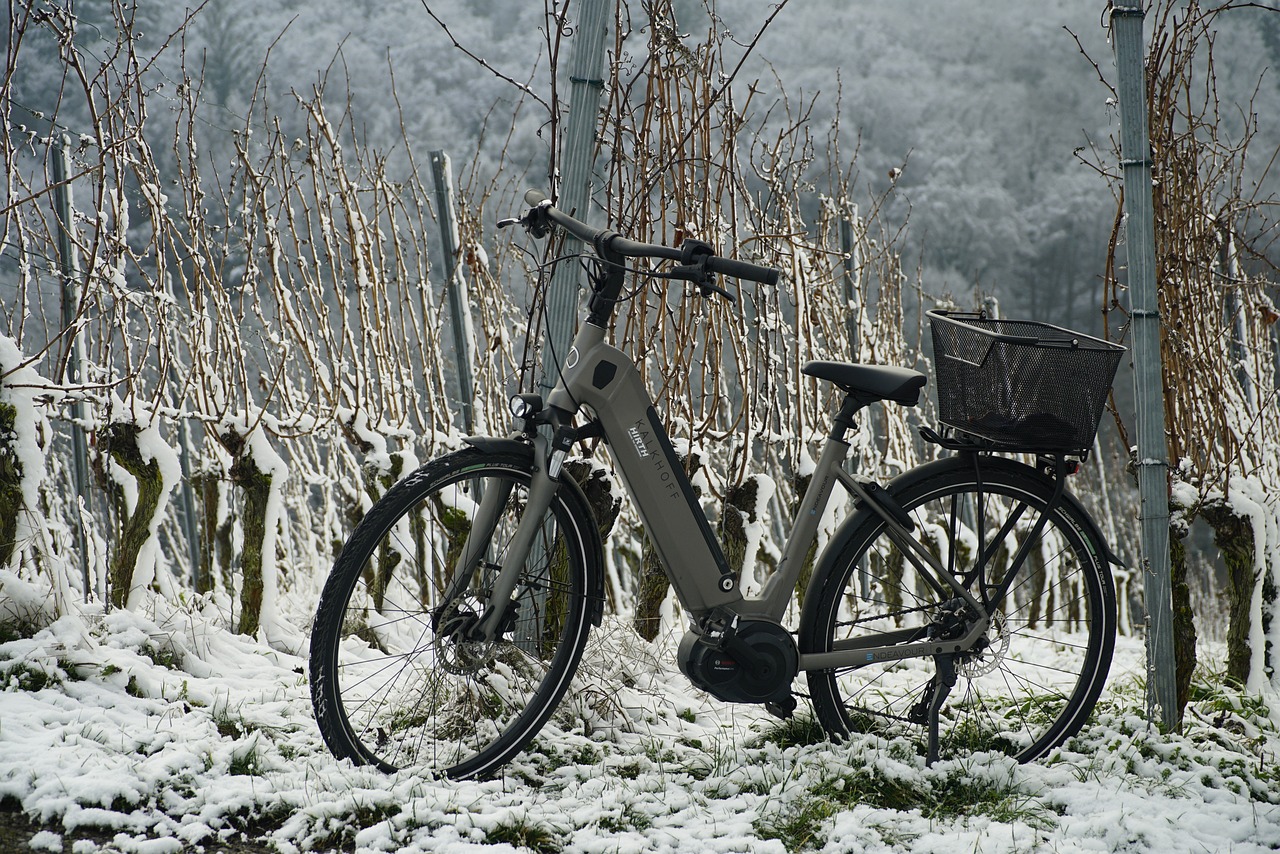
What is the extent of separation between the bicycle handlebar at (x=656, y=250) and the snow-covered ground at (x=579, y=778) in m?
1.03

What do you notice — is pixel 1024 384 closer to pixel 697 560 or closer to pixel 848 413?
pixel 848 413

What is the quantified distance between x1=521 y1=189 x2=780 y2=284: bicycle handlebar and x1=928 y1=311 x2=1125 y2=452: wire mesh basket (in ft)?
1.72

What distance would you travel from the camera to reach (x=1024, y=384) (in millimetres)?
1992

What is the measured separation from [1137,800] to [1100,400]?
2.69 ft

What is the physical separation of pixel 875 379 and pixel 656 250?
567 mm

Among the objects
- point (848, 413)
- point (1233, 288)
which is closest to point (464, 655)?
point (848, 413)

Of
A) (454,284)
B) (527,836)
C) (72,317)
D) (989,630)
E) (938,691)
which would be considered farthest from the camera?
(454,284)

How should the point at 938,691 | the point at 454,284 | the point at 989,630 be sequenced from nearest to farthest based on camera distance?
1. the point at 938,691
2. the point at 989,630
3. the point at 454,284

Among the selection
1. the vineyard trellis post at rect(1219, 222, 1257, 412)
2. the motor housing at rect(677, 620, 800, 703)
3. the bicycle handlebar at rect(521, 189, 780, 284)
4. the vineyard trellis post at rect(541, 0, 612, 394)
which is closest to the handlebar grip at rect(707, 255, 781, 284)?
the bicycle handlebar at rect(521, 189, 780, 284)

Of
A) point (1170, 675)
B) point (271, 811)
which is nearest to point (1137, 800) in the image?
point (1170, 675)

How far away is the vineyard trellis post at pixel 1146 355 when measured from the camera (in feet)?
7.26

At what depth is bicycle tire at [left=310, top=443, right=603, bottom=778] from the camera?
1778 mm

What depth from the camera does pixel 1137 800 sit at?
189 cm

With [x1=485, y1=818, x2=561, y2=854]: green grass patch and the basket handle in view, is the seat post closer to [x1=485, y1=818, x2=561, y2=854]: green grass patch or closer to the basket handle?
the basket handle
